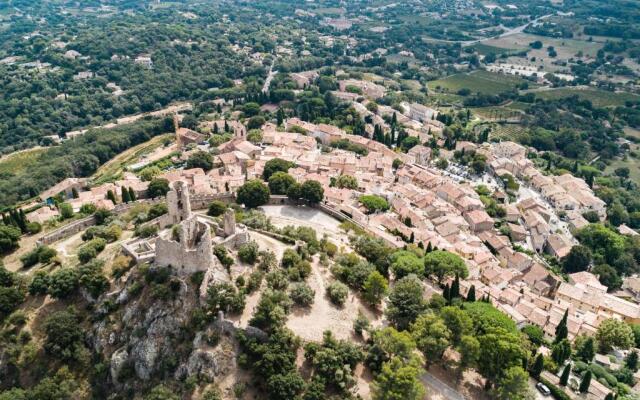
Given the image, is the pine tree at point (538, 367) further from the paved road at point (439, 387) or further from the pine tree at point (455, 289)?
the pine tree at point (455, 289)

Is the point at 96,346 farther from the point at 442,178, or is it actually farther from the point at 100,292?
the point at 442,178

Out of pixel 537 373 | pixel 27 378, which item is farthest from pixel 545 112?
pixel 27 378

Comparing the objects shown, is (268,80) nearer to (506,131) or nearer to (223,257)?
(506,131)

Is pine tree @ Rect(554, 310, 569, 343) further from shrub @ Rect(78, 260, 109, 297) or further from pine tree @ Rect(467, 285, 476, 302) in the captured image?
shrub @ Rect(78, 260, 109, 297)

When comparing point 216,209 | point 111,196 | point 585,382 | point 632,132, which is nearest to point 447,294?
point 585,382

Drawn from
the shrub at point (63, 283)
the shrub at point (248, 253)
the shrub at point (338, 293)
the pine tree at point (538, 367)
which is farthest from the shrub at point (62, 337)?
the pine tree at point (538, 367)

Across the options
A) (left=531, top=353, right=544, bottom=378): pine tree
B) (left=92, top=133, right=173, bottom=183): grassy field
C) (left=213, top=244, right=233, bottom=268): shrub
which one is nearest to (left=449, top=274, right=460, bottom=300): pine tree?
(left=531, top=353, right=544, bottom=378): pine tree
